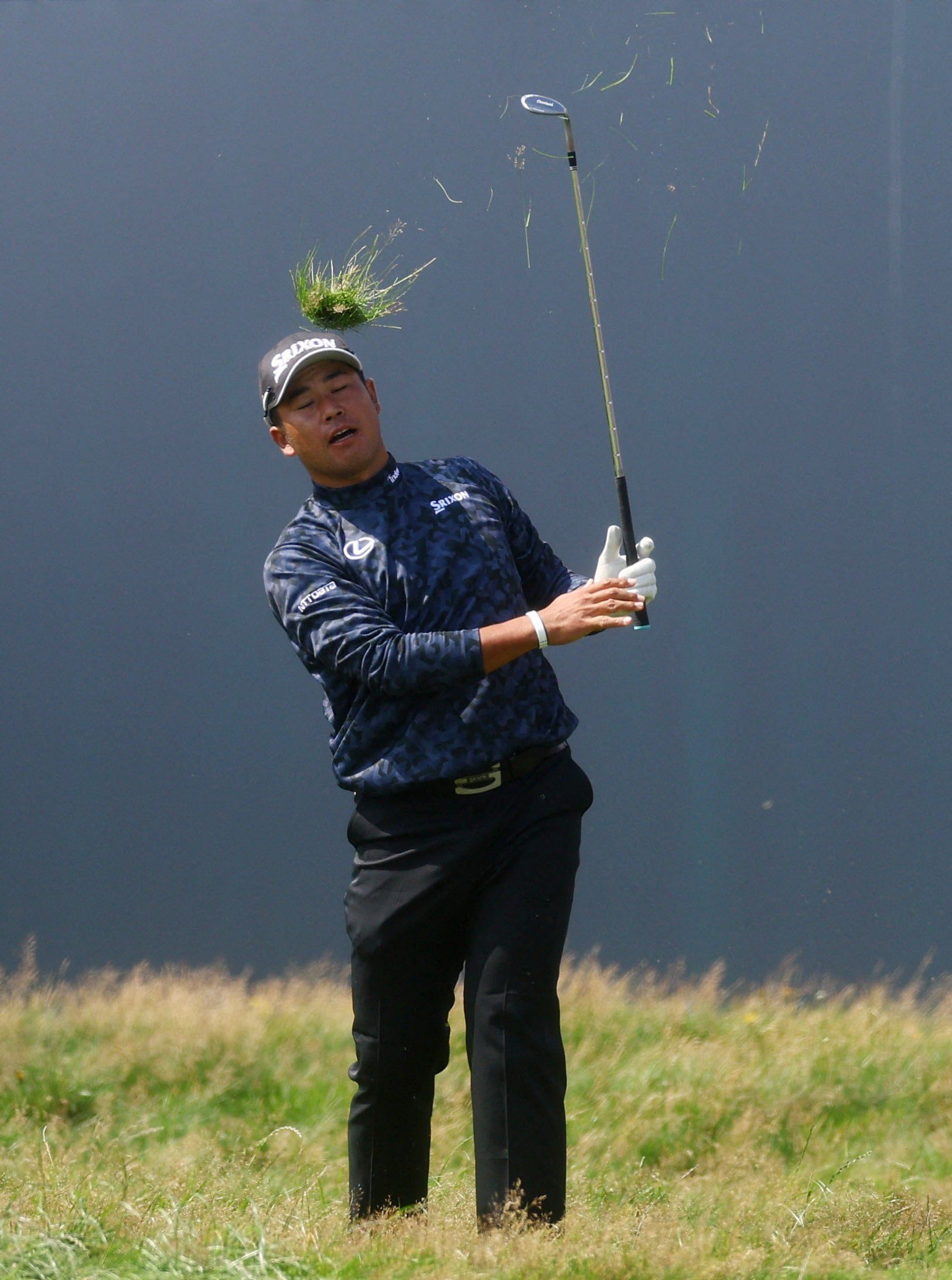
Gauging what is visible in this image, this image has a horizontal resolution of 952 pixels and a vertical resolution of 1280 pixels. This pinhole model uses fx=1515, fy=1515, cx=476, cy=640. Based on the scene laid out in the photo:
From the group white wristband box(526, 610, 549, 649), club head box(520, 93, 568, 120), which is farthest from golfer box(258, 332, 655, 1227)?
club head box(520, 93, 568, 120)

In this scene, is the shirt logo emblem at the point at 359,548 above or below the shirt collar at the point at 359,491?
below

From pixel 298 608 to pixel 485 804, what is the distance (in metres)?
0.53

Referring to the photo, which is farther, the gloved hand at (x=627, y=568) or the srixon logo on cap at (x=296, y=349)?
the srixon logo on cap at (x=296, y=349)

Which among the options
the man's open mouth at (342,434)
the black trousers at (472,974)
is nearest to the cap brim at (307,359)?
the man's open mouth at (342,434)

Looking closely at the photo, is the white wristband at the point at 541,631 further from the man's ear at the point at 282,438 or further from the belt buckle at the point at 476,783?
the man's ear at the point at 282,438

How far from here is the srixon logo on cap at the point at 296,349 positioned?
3.14 meters

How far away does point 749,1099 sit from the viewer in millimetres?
3916

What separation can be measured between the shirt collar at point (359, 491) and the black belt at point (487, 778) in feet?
2.04

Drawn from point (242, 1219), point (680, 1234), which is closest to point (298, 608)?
point (242, 1219)

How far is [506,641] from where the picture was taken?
2.84 meters

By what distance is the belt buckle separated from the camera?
116 inches

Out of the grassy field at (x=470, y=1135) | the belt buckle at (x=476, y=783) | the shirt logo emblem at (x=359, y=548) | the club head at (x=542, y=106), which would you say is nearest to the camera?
the grassy field at (x=470, y=1135)

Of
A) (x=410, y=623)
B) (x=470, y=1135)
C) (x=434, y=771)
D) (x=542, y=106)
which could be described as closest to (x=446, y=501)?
(x=410, y=623)

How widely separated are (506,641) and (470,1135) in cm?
165
